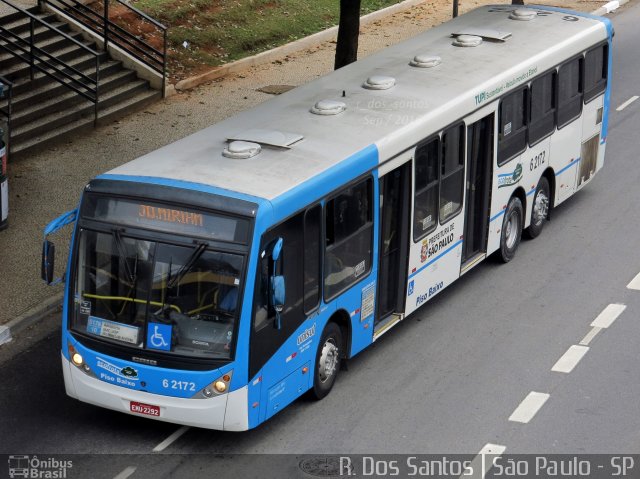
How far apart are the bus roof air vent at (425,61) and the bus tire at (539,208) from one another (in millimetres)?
2716

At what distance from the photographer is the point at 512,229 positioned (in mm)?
17250

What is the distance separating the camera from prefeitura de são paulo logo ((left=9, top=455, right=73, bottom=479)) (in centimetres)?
1178

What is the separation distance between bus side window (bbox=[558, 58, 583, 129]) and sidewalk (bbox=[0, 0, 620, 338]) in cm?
676

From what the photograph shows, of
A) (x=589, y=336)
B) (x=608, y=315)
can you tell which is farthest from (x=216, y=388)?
(x=608, y=315)

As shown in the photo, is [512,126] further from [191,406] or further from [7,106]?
[7,106]

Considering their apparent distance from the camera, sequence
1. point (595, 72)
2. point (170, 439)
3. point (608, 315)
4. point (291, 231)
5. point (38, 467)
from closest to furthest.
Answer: point (38, 467), point (291, 231), point (170, 439), point (608, 315), point (595, 72)

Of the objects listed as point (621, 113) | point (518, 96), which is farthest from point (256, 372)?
point (621, 113)

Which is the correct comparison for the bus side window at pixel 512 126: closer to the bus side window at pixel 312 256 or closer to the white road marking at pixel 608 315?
the white road marking at pixel 608 315

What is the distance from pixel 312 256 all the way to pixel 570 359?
3615 mm

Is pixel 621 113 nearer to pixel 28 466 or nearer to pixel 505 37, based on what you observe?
pixel 505 37

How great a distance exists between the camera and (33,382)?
1370 centimetres

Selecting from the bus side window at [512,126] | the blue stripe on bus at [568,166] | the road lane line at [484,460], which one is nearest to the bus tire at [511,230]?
the bus side window at [512,126]

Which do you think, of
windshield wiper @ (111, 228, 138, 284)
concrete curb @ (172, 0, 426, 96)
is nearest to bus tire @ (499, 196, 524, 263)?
windshield wiper @ (111, 228, 138, 284)

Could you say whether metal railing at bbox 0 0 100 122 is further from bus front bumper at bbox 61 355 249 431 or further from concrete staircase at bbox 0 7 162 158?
bus front bumper at bbox 61 355 249 431
